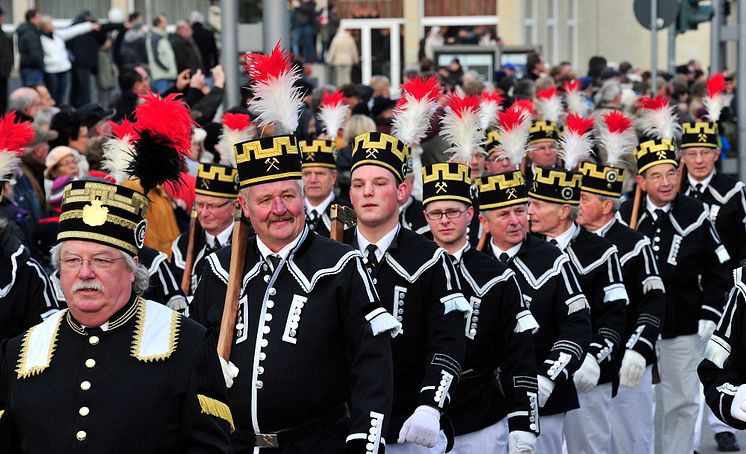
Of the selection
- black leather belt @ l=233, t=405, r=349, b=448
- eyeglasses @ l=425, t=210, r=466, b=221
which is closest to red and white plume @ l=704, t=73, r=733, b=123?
eyeglasses @ l=425, t=210, r=466, b=221

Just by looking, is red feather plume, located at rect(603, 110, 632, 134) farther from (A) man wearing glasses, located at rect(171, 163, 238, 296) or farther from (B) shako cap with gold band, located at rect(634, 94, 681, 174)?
(A) man wearing glasses, located at rect(171, 163, 238, 296)

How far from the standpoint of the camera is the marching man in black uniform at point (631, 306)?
31.8 feet

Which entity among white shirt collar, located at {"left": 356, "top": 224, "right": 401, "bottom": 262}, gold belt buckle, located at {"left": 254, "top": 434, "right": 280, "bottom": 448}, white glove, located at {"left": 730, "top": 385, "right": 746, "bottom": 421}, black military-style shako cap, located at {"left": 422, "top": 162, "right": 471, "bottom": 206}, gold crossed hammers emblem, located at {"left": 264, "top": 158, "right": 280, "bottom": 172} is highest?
gold crossed hammers emblem, located at {"left": 264, "top": 158, "right": 280, "bottom": 172}

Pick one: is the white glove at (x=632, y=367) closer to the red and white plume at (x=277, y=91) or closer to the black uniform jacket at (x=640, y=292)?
the black uniform jacket at (x=640, y=292)

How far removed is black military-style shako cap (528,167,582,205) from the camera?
9.41 m

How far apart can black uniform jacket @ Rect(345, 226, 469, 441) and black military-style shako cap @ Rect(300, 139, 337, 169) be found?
4175 millimetres

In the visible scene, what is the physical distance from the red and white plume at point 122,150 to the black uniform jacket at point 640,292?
4.13 metres

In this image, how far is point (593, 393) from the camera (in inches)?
370

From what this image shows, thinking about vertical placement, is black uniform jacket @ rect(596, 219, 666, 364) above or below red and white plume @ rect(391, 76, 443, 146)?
below

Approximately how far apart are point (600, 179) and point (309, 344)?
15.4 ft

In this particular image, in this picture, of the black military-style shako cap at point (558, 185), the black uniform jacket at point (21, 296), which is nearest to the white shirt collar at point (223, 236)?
the black military-style shako cap at point (558, 185)

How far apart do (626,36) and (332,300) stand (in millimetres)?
42306

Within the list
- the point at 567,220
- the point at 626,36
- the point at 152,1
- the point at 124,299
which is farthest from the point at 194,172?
the point at 626,36

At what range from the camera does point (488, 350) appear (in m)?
7.85
